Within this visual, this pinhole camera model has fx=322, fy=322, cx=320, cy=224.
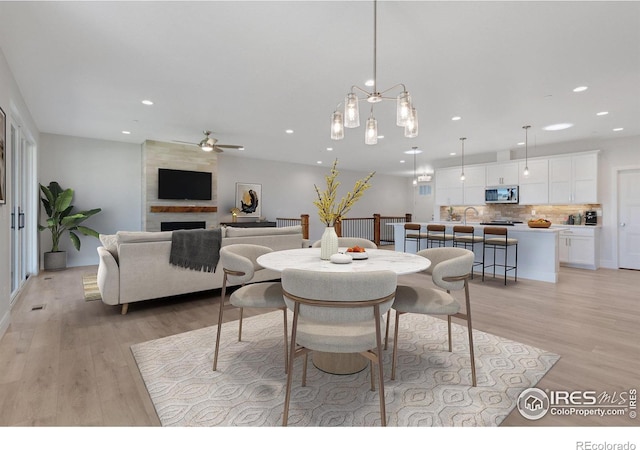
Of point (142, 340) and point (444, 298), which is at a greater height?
point (444, 298)

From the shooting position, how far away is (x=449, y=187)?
8812mm

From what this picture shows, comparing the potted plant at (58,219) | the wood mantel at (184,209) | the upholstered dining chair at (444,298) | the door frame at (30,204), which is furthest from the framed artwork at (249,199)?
the upholstered dining chair at (444,298)

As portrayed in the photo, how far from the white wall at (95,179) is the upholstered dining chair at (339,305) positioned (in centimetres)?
Result: 702

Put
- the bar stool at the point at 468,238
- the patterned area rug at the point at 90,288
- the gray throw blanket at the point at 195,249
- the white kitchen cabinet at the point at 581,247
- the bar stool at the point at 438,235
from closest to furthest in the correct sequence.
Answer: the gray throw blanket at the point at 195,249
the patterned area rug at the point at 90,288
the bar stool at the point at 468,238
the bar stool at the point at 438,235
the white kitchen cabinet at the point at 581,247

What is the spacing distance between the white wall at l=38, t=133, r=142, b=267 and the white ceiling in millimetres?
971

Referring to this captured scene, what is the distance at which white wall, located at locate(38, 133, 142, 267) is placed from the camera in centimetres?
652

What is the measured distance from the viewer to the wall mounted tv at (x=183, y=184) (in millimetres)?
7191

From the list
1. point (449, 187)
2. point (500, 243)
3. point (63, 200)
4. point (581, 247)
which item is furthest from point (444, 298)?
point (449, 187)

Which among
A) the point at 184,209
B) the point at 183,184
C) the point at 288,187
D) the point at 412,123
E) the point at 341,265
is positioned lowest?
the point at 341,265

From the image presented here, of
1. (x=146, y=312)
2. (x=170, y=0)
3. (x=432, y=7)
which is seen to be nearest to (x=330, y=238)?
(x=432, y=7)

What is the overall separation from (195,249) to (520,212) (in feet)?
24.6

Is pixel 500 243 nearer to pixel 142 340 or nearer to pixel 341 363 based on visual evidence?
pixel 341 363

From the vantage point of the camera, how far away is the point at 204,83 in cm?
387

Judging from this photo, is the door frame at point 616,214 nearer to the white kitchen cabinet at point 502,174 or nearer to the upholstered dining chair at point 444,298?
the white kitchen cabinet at point 502,174
